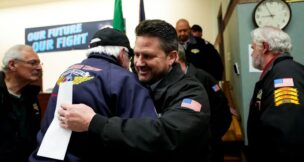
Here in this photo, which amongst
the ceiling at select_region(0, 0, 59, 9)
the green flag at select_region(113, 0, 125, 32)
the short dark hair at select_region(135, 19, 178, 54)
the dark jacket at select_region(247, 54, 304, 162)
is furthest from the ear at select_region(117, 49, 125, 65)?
the ceiling at select_region(0, 0, 59, 9)

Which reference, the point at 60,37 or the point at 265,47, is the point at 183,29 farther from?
the point at 60,37

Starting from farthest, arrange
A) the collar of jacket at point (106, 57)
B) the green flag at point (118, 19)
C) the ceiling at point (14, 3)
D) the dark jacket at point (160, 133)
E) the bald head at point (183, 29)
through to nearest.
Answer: the ceiling at point (14, 3)
the bald head at point (183, 29)
the green flag at point (118, 19)
the collar of jacket at point (106, 57)
the dark jacket at point (160, 133)

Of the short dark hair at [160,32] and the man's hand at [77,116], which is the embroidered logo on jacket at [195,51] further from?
the man's hand at [77,116]

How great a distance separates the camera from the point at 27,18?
7.29 meters

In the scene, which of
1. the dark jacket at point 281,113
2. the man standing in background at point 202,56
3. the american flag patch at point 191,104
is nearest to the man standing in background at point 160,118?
the american flag patch at point 191,104

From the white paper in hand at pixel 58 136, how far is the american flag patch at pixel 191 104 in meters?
0.42

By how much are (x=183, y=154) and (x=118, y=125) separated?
0.27 meters

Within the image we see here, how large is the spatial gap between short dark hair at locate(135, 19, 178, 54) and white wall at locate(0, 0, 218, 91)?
5234mm

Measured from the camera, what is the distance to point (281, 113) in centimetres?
164

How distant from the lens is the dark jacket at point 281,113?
160 centimetres

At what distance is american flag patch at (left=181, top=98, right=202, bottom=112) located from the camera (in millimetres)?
1097

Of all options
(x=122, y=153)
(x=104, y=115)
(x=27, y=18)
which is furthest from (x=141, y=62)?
(x=27, y=18)

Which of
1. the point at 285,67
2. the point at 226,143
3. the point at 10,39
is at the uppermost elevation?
the point at 10,39

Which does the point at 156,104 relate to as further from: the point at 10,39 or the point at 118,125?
the point at 10,39
